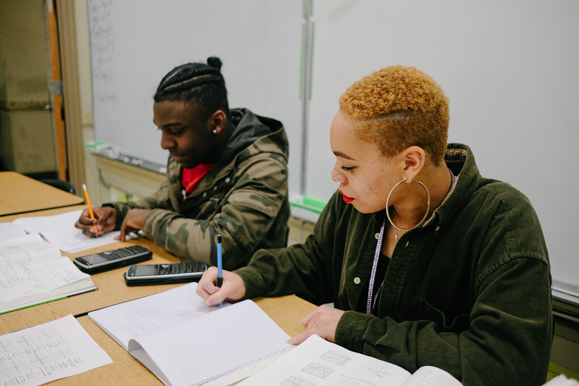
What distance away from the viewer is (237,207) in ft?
4.78

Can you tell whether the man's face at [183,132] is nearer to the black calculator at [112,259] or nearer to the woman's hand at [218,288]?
the black calculator at [112,259]

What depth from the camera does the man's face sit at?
1.56m

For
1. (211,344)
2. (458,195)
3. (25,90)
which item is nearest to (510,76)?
(458,195)

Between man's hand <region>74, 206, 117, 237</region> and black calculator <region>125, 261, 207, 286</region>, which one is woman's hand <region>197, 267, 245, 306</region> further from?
man's hand <region>74, 206, 117, 237</region>

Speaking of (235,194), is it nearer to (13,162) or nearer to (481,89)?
(481,89)

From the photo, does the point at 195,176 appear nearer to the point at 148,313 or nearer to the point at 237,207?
the point at 237,207

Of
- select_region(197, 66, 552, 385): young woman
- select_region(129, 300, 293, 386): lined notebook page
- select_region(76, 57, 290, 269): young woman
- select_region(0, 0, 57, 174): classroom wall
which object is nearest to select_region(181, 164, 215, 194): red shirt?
select_region(76, 57, 290, 269): young woman

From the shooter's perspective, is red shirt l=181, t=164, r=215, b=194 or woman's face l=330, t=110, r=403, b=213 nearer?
woman's face l=330, t=110, r=403, b=213

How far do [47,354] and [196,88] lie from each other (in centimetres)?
102

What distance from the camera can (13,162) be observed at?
18.7 feet

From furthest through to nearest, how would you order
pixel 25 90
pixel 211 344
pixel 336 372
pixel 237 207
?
pixel 25 90
pixel 237 207
pixel 211 344
pixel 336 372

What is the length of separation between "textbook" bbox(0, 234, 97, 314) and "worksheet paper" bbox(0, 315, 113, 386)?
0.54 ft

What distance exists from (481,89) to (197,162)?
41.7 inches

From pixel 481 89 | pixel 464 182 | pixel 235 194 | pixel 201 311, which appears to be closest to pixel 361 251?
pixel 464 182
